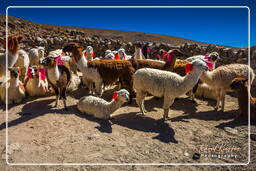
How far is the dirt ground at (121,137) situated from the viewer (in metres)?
3.15

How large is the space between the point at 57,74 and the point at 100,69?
1.08m

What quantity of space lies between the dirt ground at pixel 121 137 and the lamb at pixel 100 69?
87 cm

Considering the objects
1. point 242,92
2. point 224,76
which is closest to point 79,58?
point 224,76

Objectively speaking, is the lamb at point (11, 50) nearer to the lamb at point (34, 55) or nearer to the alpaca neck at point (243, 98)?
the lamb at point (34, 55)

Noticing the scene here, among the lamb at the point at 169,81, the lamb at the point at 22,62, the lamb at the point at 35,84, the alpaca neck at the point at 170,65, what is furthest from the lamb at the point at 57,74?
the alpaca neck at the point at 170,65

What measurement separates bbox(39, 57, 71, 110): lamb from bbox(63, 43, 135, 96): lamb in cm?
39

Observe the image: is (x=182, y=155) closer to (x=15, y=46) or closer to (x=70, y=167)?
(x=70, y=167)

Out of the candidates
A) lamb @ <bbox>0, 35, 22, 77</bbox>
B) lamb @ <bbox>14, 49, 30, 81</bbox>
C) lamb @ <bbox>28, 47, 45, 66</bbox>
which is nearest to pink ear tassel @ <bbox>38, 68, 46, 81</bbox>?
lamb @ <bbox>0, 35, 22, 77</bbox>

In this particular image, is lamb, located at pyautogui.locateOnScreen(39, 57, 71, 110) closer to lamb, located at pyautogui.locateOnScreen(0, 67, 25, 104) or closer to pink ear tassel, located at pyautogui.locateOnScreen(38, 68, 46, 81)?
pink ear tassel, located at pyautogui.locateOnScreen(38, 68, 46, 81)

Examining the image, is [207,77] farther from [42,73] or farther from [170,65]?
[42,73]

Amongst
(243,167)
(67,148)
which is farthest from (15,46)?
(243,167)

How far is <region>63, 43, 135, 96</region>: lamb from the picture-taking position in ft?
17.0

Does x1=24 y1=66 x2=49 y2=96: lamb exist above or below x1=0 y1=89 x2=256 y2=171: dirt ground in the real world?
above

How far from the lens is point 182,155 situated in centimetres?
333
